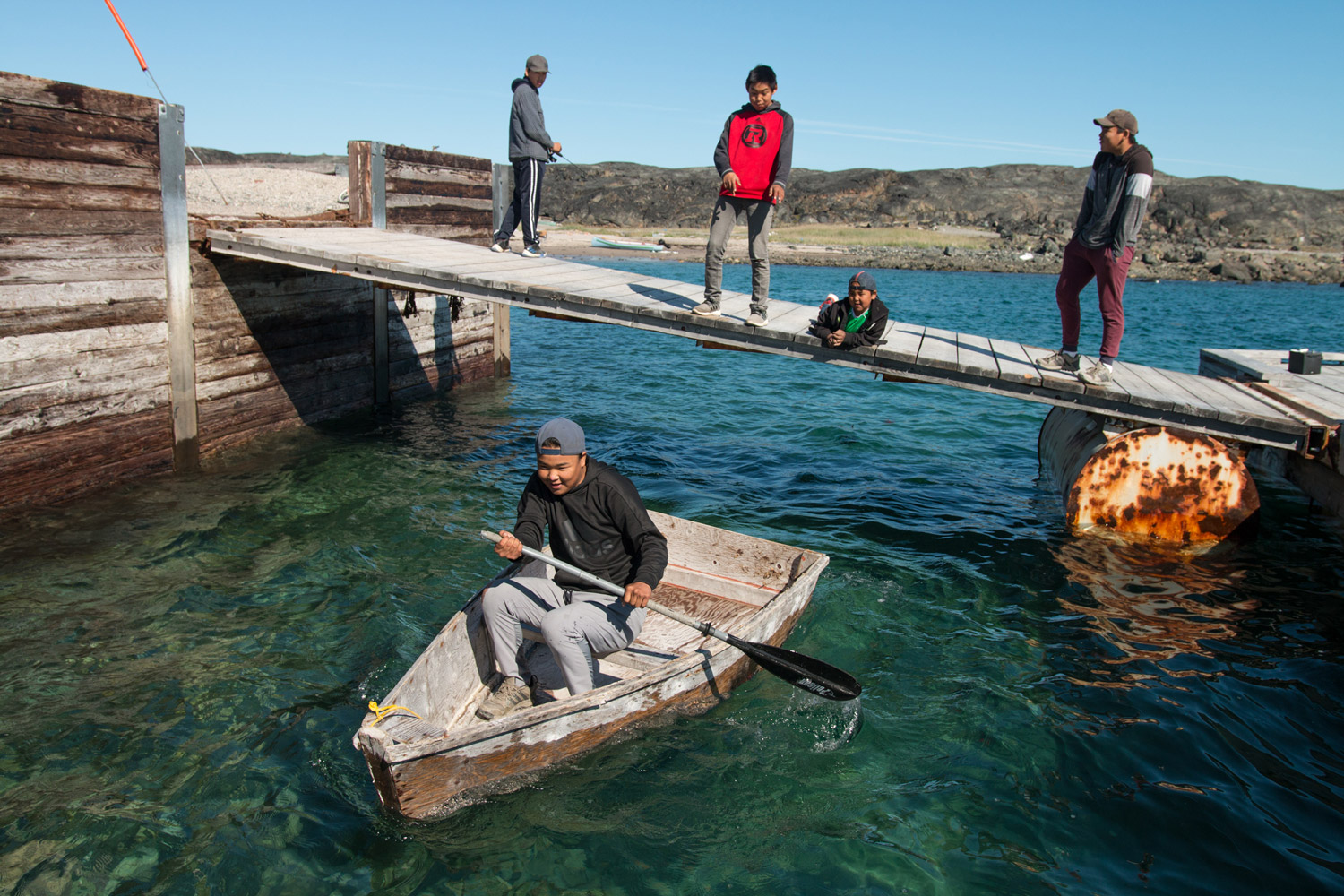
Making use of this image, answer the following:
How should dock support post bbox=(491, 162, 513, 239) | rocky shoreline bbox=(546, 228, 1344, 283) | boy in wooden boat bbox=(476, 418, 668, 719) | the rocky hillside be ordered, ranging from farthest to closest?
the rocky hillside, rocky shoreline bbox=(546, 228, 1344, 283), dock support post bbox=(491, 162, 513, 239), boy in wooden boat bbox=(476, 418, 668, 719)

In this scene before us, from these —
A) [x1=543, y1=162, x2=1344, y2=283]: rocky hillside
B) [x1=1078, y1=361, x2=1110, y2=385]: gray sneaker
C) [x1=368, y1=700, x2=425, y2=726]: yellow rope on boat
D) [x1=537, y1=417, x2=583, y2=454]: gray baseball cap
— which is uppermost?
[x1=543, y1=162, x2=1344, y2=283]: rocky hillside

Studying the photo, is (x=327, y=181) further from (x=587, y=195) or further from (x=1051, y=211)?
(x=1051, y=211)

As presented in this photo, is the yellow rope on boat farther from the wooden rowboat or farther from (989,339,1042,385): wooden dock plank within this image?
(989,339,1042,385): wooden dock plank

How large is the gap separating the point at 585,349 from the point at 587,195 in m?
72.8

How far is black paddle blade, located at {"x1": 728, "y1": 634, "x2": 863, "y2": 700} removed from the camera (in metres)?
5.84

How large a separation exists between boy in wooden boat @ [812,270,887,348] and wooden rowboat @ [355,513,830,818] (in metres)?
2.58

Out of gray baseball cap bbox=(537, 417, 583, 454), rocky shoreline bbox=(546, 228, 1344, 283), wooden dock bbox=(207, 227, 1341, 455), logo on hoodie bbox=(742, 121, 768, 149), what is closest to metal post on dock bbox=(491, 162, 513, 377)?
wooden dock bbox=(207, 227, 1341, 455)

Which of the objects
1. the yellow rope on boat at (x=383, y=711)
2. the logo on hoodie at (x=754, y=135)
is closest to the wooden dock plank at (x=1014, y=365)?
the logo on hoodie at (x=754, y=135)

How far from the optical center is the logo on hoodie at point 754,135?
8.54 m

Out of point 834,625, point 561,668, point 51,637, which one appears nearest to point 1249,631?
point 834,625

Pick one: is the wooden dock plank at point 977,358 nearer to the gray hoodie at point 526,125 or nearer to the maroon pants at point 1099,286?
the maroon pants at point 1099,286

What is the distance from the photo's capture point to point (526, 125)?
38.8 feet

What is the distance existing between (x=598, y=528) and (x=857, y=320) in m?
4.63

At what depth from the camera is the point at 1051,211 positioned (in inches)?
3531
